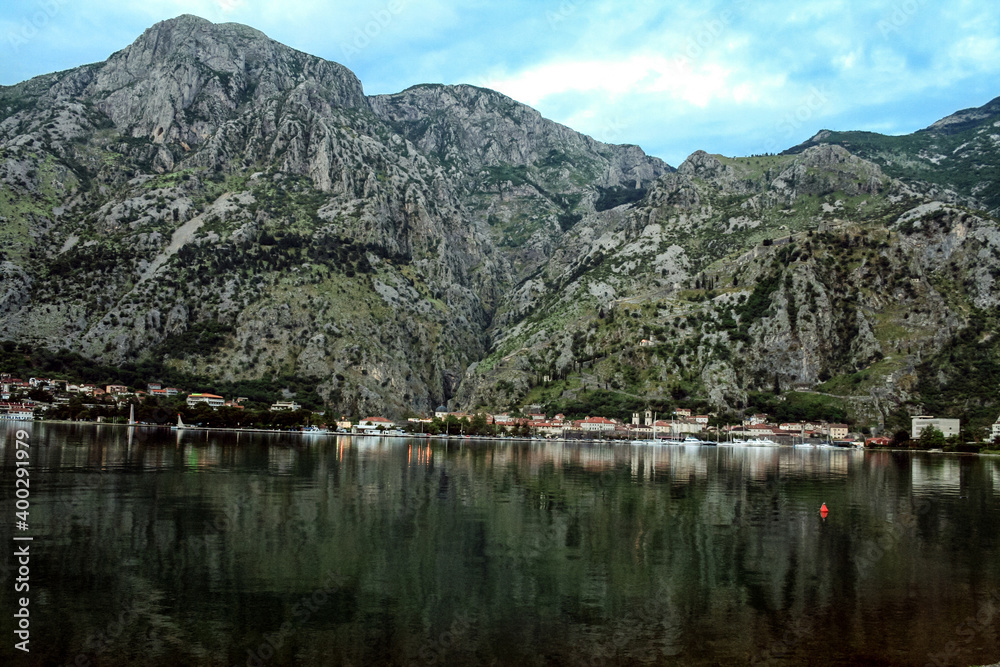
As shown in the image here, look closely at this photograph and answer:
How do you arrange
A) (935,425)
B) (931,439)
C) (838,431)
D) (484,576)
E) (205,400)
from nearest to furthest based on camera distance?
(484,576) → (931,439) → (935,425) → (205,400) → (838,431)

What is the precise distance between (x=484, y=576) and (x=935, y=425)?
18537 centimetres

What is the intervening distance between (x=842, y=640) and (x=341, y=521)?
97.1 feet

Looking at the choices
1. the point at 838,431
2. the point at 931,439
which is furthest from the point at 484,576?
the point at 838,431

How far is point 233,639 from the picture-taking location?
23.6m

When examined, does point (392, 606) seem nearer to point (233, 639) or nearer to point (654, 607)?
point (233, 639)

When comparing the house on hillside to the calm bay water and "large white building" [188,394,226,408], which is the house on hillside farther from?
"large white building" [188,394,226,408]

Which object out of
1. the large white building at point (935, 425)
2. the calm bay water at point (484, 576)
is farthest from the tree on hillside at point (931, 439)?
the calm bay water at point (484, 576)

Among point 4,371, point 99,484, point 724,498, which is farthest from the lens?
point 4,371

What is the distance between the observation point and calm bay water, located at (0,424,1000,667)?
23875mm

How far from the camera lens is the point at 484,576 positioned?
1277 inches

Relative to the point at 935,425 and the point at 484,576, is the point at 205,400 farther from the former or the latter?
the point at 935,425

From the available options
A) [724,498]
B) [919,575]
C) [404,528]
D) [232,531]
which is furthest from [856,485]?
[232,531]

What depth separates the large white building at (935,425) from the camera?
179 meters

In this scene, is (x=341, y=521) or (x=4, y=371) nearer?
(x=341, y=521)
